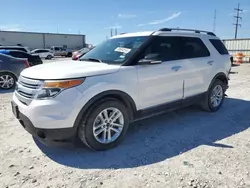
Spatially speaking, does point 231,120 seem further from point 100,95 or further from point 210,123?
point 100,95

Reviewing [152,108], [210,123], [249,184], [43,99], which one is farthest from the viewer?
[210,123]

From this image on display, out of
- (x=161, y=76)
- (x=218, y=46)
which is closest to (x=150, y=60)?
(x=161, y=76)

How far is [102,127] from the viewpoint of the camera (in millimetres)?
3488

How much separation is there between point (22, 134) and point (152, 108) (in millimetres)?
2375

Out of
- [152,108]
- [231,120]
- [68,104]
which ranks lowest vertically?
[231,120]

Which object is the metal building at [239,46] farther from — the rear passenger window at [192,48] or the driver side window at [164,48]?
the driver side window at [164,48]

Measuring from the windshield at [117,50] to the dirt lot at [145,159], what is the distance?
4.57 feet

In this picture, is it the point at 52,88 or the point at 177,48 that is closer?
the point at 52,88

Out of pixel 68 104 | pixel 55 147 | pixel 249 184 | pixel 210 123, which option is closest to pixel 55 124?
pixel 68 104

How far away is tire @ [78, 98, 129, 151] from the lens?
3.28 meters

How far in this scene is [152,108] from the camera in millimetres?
4016

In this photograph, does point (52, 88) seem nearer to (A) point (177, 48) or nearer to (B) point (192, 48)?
(A) point (177, 48)

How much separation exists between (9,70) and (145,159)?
22.9ft

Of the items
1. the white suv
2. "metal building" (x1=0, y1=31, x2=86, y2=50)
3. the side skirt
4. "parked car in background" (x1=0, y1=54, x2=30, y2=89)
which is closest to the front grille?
the white suv
